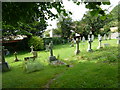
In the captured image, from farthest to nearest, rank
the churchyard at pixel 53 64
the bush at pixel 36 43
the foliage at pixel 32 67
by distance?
the bush at pixel 36 43 < the foliage at pixel 32 67 < the churchyard at pixel 53 64

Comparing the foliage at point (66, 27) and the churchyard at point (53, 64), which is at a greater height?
the foliage at point (66, 27)

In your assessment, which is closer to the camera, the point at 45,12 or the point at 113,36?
the point at 45,12

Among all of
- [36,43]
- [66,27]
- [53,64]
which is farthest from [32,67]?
[66,27]

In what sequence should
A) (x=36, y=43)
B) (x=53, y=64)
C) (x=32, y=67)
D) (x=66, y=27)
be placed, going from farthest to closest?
(x=66, y=27)
(x=36, y=43)
(x=53, y=64)
(x=32, y=67)

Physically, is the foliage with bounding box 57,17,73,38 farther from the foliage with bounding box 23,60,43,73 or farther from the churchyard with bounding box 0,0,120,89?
the foliage with bounding box 23,60,43,73

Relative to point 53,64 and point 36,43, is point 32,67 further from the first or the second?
point 36,43

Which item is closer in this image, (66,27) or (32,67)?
(32,67)

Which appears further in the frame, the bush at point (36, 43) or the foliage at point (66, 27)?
the foliage at point (66, 27)

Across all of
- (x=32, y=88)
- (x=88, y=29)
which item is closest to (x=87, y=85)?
(x=32, y=88)

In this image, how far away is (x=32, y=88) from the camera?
496 cm

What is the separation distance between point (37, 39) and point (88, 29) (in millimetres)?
15260

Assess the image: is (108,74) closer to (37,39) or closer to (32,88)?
(32,88)

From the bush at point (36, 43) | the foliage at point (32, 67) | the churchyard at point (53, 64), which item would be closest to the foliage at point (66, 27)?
the bush at point (36, 43)

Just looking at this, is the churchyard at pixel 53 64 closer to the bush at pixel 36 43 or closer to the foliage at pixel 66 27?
the bush at pixel 36 43
